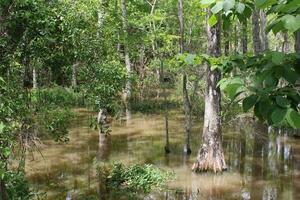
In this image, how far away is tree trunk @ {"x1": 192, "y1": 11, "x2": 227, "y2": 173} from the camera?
41.6 feet

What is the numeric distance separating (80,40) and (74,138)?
11144 mm

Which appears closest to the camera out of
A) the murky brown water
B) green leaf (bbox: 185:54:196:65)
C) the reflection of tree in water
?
green leaf (bbox: 185:54:196:65)

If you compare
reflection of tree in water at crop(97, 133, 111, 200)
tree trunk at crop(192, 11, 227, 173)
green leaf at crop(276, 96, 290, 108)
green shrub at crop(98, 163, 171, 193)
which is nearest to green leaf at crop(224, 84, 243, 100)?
green leaf at crop(276, 96, 290, 108)

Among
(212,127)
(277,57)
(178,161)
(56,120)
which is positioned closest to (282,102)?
(277,57)

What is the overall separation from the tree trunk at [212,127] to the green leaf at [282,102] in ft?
36.3

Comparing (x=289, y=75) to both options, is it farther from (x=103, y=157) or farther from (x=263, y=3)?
(x=103, y=157)

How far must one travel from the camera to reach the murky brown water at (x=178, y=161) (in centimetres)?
1134

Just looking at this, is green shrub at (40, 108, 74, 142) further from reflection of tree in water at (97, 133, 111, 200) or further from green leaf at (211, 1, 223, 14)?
green leaf at (211, 1, 223, 14)

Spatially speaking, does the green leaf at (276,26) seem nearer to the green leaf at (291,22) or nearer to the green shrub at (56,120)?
the green leaf at (291,22)

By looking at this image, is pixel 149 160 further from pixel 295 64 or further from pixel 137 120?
pixel 295 64

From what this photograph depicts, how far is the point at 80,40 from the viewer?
7.48 m

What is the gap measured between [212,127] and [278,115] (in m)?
11.5

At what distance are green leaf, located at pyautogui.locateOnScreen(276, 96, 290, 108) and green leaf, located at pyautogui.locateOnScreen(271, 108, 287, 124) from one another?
2cm

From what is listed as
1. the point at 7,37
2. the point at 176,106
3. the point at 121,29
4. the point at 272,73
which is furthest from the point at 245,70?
the point at 176,106
